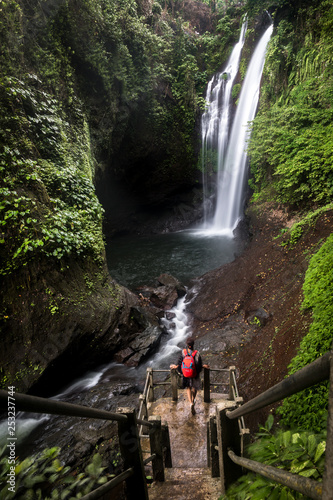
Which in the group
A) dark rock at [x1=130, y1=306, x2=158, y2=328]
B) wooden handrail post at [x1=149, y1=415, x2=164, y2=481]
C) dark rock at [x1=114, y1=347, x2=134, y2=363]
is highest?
dark rock at [x1=130, y1=306, x2=158, y2=328]

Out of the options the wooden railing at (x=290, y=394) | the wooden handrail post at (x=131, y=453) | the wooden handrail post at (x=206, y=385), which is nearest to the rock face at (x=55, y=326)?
the wooden handrail post at (x=206, y=385)

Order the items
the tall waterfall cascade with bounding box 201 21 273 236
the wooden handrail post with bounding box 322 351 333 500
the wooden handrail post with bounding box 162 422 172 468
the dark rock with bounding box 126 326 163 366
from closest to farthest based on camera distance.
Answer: the wooden handrail post with bounding box 322 351 333 500
the wooden handrail post with bounding box 162 422 172 468
the dark rock with bounding box 126 326 163 366
the tall waterfall cascade with bounding box 201 21 273 236

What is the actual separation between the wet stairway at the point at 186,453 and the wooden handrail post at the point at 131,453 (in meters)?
1.03

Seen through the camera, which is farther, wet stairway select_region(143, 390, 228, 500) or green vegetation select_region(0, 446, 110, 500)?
wet stairway select_region(143, 390, 228, 500)

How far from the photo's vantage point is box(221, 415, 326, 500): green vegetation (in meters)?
1.06

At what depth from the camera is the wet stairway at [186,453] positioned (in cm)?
294

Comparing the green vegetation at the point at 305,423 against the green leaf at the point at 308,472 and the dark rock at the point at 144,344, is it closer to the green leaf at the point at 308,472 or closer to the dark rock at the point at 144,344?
the green leaf at the point at 308,472

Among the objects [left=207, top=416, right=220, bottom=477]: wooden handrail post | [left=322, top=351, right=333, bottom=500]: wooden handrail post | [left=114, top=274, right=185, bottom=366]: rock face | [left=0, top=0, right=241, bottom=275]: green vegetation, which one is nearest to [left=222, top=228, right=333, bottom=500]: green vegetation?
[left=322, top=351, right=333, bottom=500]: wooden handrail post

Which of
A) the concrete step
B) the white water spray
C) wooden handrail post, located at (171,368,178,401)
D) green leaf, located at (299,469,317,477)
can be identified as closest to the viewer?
green leaf, located at (299,469,317,477)

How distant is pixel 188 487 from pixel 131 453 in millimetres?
1944

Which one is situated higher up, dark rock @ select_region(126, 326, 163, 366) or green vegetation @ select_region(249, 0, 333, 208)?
green vegetation @ select_region(249, 0, 333, 208)

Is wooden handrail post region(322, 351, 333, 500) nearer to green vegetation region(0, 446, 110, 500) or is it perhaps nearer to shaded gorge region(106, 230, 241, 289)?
green vegetation region(0, 446, 110, 500)

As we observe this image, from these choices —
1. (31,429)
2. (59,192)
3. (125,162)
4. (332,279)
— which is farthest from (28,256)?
(125,162)

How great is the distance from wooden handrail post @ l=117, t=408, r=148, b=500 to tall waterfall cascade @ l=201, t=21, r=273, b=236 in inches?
678
